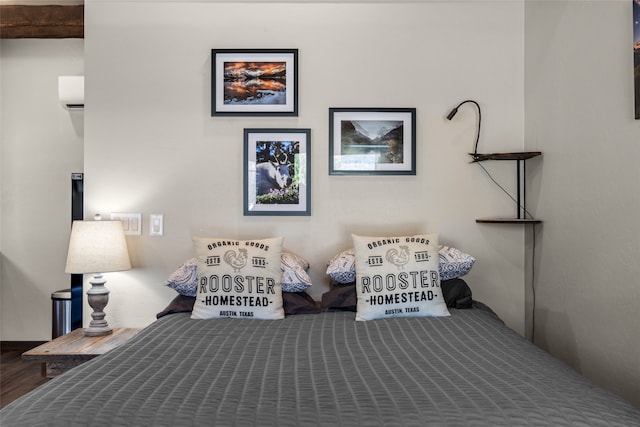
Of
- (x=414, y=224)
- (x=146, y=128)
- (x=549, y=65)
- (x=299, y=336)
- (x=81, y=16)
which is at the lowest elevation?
(x=299, y=336)

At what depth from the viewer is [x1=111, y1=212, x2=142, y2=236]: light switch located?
9.35 feet

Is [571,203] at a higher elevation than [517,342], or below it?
higher

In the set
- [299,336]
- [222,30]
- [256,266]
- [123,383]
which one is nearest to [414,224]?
[256,266]

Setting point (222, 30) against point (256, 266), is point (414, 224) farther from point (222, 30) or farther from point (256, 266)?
point (222, 30)

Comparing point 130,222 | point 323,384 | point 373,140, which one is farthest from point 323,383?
point 130,222

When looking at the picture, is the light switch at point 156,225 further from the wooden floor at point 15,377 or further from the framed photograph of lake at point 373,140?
the wooden floor at point 15,377

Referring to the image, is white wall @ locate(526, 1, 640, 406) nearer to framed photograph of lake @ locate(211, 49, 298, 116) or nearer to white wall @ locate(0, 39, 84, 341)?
framed photograph of lake @ locate(211, 49, 298, 116)

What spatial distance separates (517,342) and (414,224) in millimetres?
1128

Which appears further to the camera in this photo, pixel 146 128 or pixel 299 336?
pixel 146 128

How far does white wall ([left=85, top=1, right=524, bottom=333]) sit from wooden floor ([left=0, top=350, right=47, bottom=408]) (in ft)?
3.02

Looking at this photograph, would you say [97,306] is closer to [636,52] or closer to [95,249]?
[95,249]

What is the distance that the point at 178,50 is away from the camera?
113 inches

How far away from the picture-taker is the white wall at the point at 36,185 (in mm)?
4027

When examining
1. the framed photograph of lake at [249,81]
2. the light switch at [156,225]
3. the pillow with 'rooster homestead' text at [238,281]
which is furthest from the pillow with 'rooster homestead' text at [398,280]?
the light switch at [156,225]
